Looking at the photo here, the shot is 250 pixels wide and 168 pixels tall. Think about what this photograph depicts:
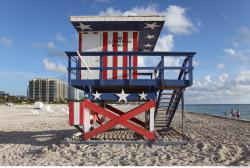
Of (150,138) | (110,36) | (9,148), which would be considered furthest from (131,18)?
(9,148)

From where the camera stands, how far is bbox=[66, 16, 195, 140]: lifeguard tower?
34.3ft

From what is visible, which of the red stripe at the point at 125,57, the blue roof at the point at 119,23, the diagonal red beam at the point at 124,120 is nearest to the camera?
the diagonal red beam at the point at 124,120

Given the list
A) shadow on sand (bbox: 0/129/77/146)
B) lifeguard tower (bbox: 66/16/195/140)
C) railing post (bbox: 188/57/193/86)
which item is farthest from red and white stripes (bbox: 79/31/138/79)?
shadow on sand (bbox: 0/129/77/146)

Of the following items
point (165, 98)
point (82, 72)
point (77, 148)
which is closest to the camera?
point (77, 148)

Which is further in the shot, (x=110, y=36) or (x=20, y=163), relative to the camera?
(x=110, y=36)

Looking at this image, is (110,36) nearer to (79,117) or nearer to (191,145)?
(79,117)

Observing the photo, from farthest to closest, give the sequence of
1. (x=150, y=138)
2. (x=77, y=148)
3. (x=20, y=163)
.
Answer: (x=150, y=138) → (x=77, y=148) → (x=20, y=163)

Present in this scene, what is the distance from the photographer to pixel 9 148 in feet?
35.3

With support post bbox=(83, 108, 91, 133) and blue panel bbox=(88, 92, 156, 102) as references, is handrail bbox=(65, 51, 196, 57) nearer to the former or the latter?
blue panel bbox=(88, 92, 156, 102)

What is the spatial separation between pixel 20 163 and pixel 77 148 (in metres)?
2.14

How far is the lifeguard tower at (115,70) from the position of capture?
1045 cm

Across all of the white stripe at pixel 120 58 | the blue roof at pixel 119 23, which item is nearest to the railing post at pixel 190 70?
the blue roof at pixel 119 23

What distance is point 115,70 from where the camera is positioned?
1125 cm

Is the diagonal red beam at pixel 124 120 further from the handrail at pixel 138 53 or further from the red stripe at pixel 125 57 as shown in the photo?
the handrail at pixel 138 53
